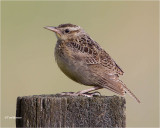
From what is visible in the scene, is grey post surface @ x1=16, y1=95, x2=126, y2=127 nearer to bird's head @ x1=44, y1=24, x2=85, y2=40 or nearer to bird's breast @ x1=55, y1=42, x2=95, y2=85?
bird's breast @ x1=55, y1=42, x2=95, y2=85

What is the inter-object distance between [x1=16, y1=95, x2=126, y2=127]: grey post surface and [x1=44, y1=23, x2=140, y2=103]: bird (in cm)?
174

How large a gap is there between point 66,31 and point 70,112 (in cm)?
367

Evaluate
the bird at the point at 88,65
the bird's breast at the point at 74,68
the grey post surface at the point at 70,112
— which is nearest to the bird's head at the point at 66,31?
the bird at the point at 88,65

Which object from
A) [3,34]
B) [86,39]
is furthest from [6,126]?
[3,34]

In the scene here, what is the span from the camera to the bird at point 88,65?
9453 mm

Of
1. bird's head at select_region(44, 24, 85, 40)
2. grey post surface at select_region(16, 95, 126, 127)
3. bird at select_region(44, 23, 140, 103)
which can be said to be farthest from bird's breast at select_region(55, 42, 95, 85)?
grey post surface at select_region(16, 95, 126, 127)

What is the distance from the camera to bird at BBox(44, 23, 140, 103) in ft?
31.0

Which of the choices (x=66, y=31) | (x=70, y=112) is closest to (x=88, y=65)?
(x=66, y=31)

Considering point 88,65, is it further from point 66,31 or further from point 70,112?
point 70,112

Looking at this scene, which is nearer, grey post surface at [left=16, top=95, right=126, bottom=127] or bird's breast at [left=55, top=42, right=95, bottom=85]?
grey post surface at [left=16, top=95, right=126, bottom=127]

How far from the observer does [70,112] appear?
281 inches

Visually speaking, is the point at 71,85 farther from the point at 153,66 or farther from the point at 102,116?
the point at 102,116

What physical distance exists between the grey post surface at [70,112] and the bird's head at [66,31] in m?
3.36

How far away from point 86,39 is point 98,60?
722 millimetres
